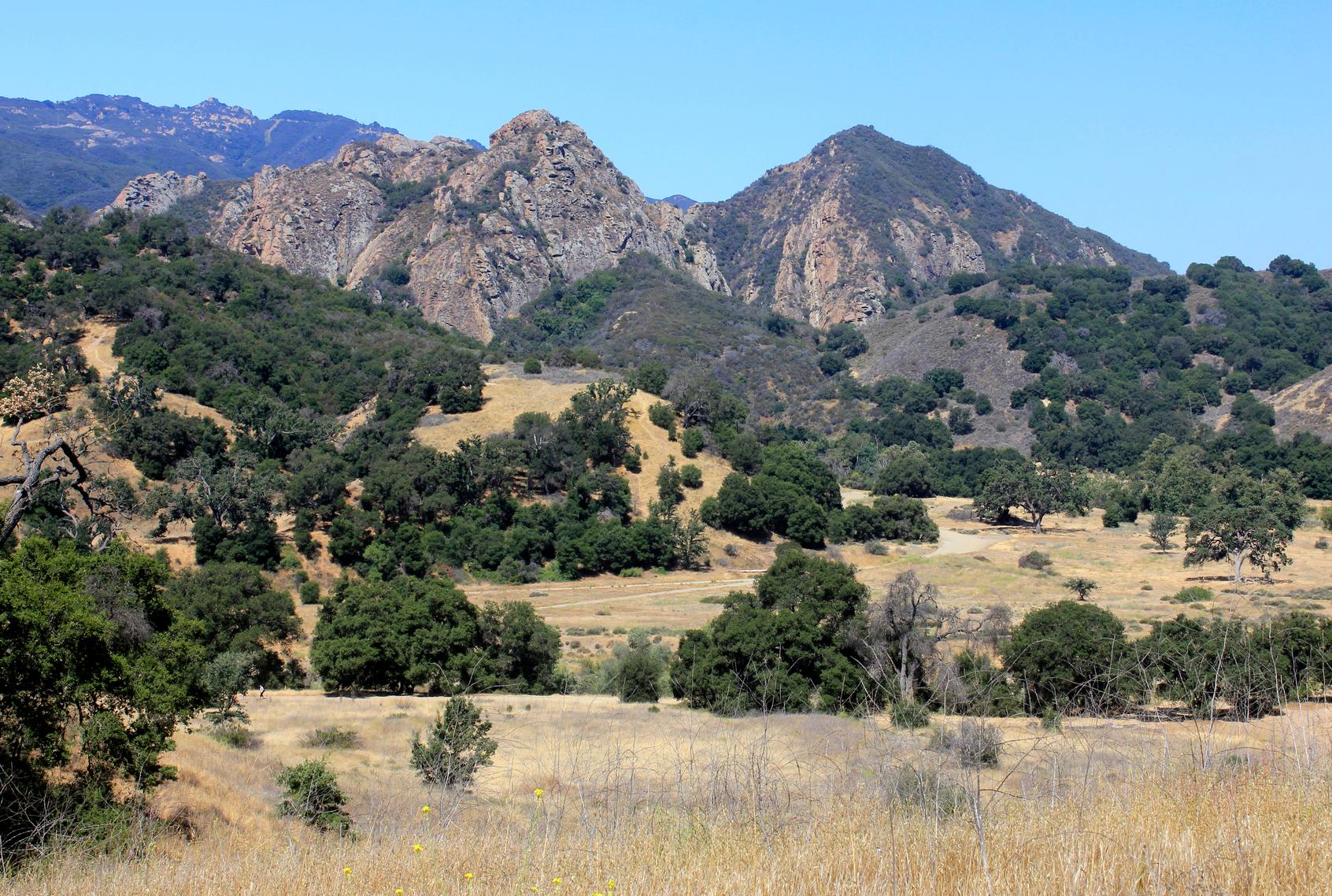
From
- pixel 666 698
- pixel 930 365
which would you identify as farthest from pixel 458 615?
pixel 930 365

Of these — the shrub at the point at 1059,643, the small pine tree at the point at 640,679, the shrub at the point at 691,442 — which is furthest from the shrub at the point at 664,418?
the shrub at the point at 1059,643

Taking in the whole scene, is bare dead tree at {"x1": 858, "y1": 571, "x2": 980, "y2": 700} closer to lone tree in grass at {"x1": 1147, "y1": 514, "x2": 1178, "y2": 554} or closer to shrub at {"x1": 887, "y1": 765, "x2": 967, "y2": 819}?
shrub at {"x1": 887, "y1": 765, "x2": 967, "y2": 819}

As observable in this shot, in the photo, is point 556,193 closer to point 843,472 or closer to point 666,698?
point 843,472

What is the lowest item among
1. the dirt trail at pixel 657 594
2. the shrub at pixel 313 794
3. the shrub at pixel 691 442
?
the dirt trail at pixel 657 594

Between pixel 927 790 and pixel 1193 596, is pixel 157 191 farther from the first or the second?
pixel 927 790

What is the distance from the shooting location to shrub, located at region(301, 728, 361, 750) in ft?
74.8

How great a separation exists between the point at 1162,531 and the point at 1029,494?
1333 cm

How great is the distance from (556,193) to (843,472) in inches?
3508

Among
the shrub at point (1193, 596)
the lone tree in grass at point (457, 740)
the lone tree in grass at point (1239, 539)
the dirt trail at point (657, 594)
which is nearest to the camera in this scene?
the lone tree in grass at point (457, 740)

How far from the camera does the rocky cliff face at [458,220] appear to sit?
153375mm

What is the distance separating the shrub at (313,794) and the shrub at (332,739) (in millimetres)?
4173

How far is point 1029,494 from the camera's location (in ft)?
253

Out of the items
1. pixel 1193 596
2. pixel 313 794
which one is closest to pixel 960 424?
pixel 1193 596

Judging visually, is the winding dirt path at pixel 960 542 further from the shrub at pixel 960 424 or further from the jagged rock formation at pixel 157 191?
the jagged rock formation at pixel 157 191
